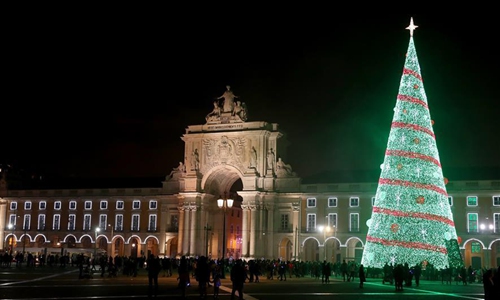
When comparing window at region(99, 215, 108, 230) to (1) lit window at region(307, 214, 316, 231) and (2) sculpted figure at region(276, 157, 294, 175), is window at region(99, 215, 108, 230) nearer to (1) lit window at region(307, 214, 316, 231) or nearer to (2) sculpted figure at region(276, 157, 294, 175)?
(2) sculpted figure at region(276, 157, 294, 175)

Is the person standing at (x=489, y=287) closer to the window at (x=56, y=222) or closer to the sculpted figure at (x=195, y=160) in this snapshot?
the sculpted figure at (x=195, y=160)

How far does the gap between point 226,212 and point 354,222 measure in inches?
605

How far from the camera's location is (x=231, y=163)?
3135 inches

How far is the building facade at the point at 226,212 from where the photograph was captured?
71.0 metres

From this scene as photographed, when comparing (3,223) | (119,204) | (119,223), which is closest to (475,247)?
(119,223)

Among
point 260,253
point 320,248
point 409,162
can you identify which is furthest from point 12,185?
point 409,162

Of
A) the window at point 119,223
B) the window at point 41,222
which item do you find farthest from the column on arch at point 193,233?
the window at point 41,222

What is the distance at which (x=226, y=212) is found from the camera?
229 feet

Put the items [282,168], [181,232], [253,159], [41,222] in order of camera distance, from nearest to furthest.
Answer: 1. [253,159]
2. [282,168]
3. [181,232]
4. [41,222]

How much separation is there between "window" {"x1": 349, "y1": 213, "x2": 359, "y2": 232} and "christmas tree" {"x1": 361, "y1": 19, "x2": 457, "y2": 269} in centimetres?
3038

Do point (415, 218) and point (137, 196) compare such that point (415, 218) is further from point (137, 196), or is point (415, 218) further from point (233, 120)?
point (137, 196)

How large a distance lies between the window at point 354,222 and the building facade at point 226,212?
0.37ft

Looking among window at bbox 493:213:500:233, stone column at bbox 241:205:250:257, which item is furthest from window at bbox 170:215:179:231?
window at bbox 493:213:500:233

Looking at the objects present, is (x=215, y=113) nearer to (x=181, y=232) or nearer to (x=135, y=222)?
(x=181, y=232)
